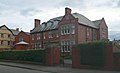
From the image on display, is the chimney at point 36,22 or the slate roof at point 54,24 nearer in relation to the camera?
the slate roof at point 54,24

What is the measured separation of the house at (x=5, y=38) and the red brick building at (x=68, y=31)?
62.4 feet

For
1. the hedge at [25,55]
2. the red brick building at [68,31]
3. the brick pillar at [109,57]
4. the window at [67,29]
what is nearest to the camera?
the brick pillar at [109,57]

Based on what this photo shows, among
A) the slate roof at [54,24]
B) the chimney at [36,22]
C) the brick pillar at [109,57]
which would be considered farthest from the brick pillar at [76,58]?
the chimney at [36,22]

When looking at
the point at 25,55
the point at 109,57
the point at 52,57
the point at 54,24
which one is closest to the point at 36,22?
the point at 54,24

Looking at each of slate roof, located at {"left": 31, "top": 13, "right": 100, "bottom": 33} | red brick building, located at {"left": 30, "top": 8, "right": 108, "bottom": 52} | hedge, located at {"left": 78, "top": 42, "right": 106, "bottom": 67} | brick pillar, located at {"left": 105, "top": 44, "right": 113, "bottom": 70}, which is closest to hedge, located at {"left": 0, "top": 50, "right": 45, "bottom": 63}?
hedge, located at {"left": 78, "top": 42, "right": 106, "bottom": 67}

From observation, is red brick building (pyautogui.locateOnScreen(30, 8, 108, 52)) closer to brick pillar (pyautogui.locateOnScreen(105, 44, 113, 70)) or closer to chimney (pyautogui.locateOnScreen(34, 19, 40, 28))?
chimney (pyautogui.locateOnScreen(34, 19, 40, 28))

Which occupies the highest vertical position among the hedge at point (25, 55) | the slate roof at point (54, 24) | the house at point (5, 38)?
the slate roof at point (54, 24)

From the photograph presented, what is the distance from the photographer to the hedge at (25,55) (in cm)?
2757

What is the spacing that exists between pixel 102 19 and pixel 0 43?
123ft

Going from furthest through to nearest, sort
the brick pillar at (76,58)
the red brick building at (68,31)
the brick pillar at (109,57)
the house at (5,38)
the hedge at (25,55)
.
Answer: the house at (5,38) < the red brick building at (68,31) < the hedge at (25,55) < the brick pillar at (76,58) < the brick pillar at (109,57)

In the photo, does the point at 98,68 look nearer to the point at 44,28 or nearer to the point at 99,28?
the point at 99,28

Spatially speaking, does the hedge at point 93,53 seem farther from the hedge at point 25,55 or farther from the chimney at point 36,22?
the chimney at point 36,22

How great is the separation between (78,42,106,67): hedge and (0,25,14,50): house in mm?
52294

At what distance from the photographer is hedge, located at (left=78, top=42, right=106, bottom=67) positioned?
21.2 m
